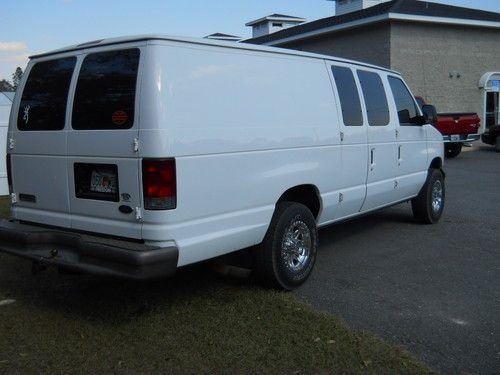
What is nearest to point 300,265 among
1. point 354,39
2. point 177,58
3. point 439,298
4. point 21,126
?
point 439,298

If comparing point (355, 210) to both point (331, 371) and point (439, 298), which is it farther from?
point (331, 371)

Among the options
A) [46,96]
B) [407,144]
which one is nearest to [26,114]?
[46,96]

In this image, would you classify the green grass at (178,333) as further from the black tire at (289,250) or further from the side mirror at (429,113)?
the side mirror at (429,113)

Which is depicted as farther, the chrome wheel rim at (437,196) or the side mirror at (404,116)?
the chrome wheel rim at (437,196)

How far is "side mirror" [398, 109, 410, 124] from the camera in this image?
710cm

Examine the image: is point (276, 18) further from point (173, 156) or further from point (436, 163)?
point (173, 156)

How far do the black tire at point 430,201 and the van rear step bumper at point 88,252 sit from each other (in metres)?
4.95

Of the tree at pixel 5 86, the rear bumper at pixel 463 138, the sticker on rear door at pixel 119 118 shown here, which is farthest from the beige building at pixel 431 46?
the tree at pixel 5 86

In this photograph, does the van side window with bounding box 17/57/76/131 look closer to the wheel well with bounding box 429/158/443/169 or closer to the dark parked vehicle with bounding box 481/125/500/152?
the wheel well with bounding box 429/158/443/169

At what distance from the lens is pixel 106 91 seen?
4.29 m

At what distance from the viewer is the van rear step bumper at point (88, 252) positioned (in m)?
3.88

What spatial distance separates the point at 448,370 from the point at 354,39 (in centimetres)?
2087

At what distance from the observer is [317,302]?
5.02 metres

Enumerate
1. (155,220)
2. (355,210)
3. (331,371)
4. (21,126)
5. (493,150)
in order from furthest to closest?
(493,150)
(355,210)
(21,126)
(155,220)
(331,371)
